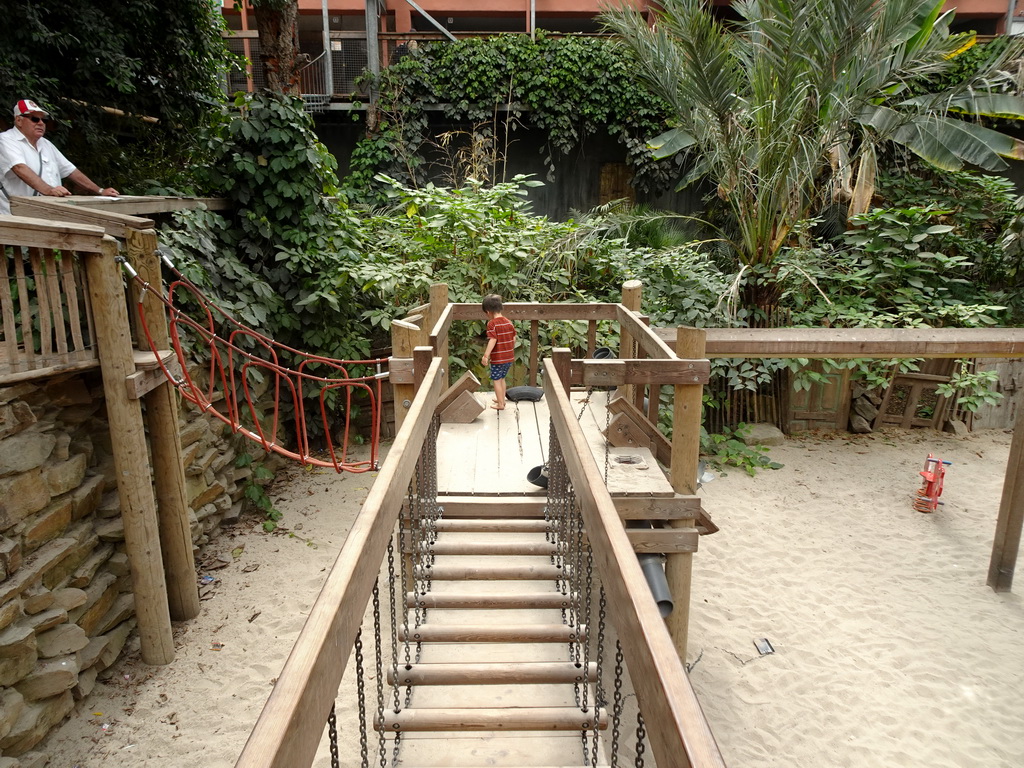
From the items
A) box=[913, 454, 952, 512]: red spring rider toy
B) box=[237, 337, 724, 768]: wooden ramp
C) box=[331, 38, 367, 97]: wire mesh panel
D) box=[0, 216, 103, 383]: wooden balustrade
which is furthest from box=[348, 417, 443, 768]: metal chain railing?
box=[331, 38, 367, 97]: wire mesh panel

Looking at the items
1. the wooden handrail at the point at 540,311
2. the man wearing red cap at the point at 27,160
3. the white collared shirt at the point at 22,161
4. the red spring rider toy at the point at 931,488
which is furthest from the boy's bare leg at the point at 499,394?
the red spring rider toy at the point at 931,488

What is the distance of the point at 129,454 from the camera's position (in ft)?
13.9

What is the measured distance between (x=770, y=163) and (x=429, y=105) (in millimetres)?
6487

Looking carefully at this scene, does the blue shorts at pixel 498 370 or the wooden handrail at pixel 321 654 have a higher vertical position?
the wooden handrail at pixel 321 654

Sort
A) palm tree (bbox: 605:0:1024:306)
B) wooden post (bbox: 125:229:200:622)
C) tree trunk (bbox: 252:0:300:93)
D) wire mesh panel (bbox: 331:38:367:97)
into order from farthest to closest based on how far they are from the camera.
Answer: wire mesh panel (bbox: 331:38:367:97) < tree trunk (bbox: 252:0:300:93) < palm tree (bbox: 605:0:1024:306) < wooden post (bbox: 125:229:200:622)

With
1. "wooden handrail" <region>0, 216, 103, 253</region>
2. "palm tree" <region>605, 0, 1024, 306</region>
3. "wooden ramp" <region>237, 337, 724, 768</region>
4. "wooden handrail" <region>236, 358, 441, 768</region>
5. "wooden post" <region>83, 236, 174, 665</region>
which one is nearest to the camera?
"wooden handrail" <region>236, 358, 441, 768</region>

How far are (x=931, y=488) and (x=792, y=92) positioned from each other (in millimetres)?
4554

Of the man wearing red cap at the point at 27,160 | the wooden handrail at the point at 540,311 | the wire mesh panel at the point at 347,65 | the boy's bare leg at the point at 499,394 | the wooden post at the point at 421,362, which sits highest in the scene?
the wire mesh panel at the point at 347,65

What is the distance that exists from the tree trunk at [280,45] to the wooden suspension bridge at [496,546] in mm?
4549

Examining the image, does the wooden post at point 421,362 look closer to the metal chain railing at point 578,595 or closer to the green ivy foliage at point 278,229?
the metal chain railing at point 578,595

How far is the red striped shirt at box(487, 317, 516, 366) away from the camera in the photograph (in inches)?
196

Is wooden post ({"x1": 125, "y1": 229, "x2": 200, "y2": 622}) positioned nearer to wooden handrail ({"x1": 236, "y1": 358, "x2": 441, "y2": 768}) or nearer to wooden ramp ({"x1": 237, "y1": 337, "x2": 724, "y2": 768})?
wooden ramp ({"x1": 237, "y1": 337, "x2": 724, "y2": 768})

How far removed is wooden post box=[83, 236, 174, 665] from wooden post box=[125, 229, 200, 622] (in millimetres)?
388

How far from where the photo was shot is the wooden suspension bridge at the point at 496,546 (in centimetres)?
122
